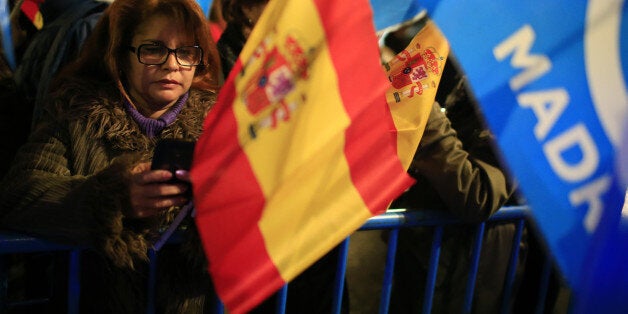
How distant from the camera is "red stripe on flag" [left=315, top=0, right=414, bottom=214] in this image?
1.10m

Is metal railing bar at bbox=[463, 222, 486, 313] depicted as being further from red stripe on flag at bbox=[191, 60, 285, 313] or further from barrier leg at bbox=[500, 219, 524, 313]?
red stripe on flag at bbox=[191, 60, 285, 313]

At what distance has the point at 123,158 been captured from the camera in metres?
1.44

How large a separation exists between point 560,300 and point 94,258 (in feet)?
8.85

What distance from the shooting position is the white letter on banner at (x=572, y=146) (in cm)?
93

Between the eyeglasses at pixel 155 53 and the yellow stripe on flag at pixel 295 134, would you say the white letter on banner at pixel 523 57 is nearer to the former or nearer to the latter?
the yellow stripe on flag at pixel 295 134

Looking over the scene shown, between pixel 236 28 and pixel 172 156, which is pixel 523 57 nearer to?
pixel 172 156

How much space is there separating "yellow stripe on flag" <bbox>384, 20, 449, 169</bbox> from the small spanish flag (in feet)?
7.74

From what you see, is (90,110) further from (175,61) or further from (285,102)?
(285,102)

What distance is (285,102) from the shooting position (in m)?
1.13

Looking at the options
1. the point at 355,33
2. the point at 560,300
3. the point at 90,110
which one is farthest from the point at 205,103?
the point at 560,300

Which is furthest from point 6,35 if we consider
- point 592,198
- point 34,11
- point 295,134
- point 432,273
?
point 592,198

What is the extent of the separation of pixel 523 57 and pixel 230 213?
67 cm

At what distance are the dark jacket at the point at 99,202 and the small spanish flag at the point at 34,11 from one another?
173 cm

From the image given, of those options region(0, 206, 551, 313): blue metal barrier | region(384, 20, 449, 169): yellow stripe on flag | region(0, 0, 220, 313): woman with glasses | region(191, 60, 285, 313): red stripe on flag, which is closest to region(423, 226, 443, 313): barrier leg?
region(0, 206, 551, 313): blue metal barrier
